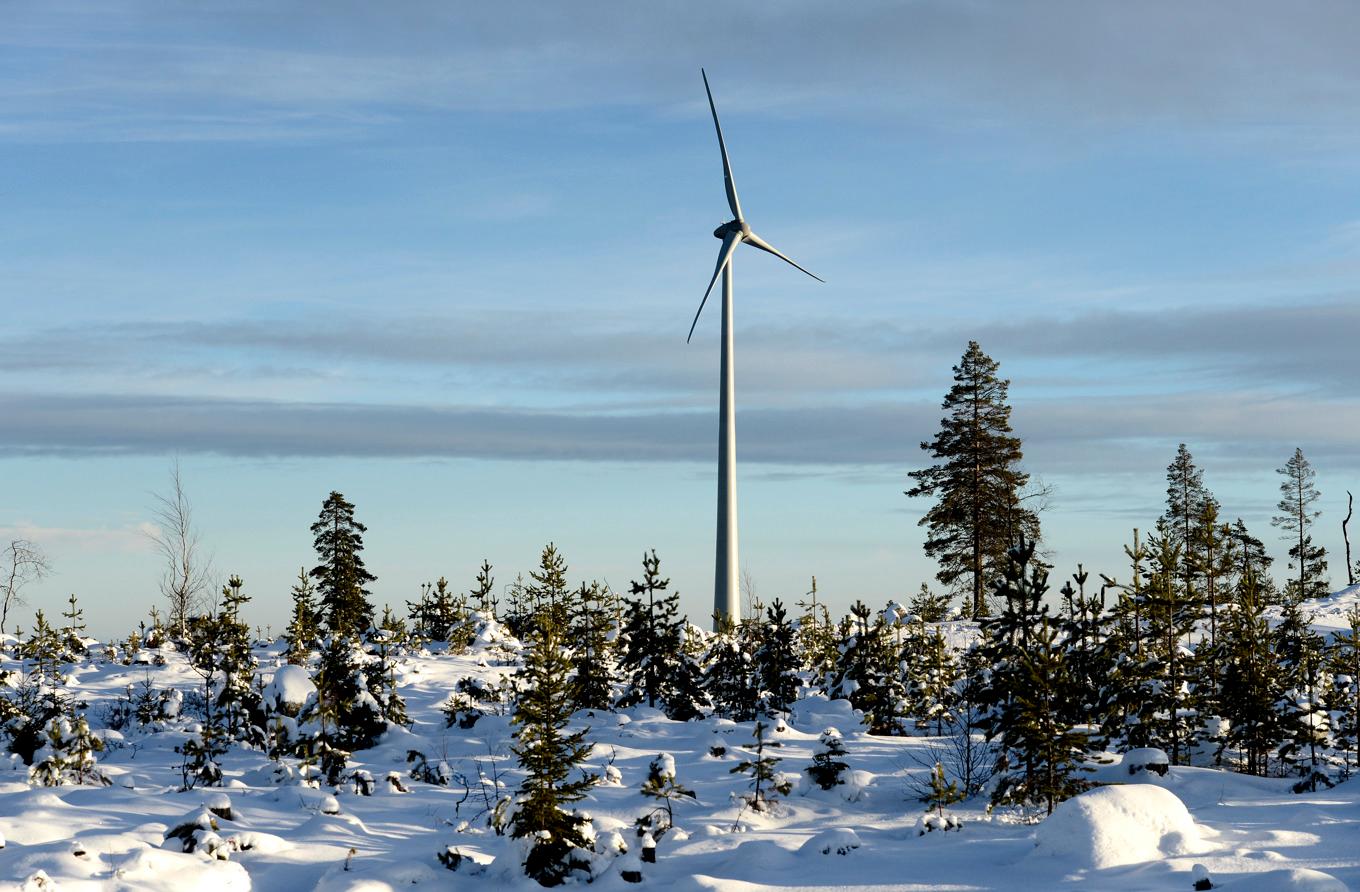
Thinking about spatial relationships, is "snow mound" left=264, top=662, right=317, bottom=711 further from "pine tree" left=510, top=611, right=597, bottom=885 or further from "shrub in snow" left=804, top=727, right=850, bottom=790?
"shrub in snow" left=804, top=727, right=850, bottom=790

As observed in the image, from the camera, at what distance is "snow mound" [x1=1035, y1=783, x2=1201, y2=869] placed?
11359 mm

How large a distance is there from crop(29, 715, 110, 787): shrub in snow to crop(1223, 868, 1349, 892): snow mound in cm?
1428

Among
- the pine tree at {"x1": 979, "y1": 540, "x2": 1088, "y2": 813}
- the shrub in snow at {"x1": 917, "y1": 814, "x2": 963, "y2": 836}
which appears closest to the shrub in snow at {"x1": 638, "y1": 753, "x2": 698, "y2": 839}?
the shrub in snow at {"x1": 917, "y1": 814, "x2": 963, "y2": 836}

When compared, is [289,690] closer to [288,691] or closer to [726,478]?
[288,691]

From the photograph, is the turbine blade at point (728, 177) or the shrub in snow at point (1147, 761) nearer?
the shrub in snow at point (1147, 761)

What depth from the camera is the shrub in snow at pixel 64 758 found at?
15.5 meters

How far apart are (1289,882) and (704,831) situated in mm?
6323

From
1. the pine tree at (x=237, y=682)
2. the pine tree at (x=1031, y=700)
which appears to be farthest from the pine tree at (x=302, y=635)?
the pine tree at (x=1031, y=700)

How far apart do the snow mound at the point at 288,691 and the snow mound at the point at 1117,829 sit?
11249 millimetres

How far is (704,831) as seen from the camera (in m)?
13.6

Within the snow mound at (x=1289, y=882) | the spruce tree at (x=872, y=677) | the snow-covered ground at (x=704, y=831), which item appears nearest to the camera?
the snow mound at (x=1289, y=882)

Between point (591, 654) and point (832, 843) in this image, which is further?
point (591, 654)

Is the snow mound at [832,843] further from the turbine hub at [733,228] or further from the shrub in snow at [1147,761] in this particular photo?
the turbine hub at [733,228]

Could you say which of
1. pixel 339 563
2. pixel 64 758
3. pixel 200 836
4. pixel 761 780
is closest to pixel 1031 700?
pixel 761 780
